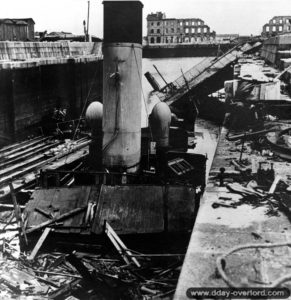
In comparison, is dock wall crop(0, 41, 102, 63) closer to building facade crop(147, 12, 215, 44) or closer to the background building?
the background building

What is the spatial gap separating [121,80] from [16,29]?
28.1 metres

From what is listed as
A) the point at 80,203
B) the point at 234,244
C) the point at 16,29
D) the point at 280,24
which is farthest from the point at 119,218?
the point at 280,24

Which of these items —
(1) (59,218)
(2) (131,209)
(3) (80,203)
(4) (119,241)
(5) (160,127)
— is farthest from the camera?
(5) (160,127)

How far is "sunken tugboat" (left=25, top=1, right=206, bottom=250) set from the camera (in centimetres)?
1000

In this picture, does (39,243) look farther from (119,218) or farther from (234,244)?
(234,244)

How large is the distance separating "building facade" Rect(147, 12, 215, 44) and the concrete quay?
92488 mm

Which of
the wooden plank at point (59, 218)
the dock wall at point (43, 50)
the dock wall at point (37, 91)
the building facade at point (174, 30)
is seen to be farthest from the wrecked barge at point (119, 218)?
the building facade at point (174, 30)

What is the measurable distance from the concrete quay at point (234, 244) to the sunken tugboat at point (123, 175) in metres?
1.34

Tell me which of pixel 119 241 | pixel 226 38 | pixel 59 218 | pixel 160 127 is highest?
pixel 226 38

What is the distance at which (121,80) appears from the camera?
13.1 metres

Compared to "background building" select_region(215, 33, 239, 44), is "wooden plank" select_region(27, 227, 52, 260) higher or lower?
lower

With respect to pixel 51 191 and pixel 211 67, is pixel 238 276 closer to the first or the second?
pixel 51 191

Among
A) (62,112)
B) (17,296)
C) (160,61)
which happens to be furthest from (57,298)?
(160,61)

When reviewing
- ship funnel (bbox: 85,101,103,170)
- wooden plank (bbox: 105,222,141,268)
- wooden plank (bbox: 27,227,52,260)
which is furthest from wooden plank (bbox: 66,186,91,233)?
ship funnel (bbox: 85,101,103,170)
